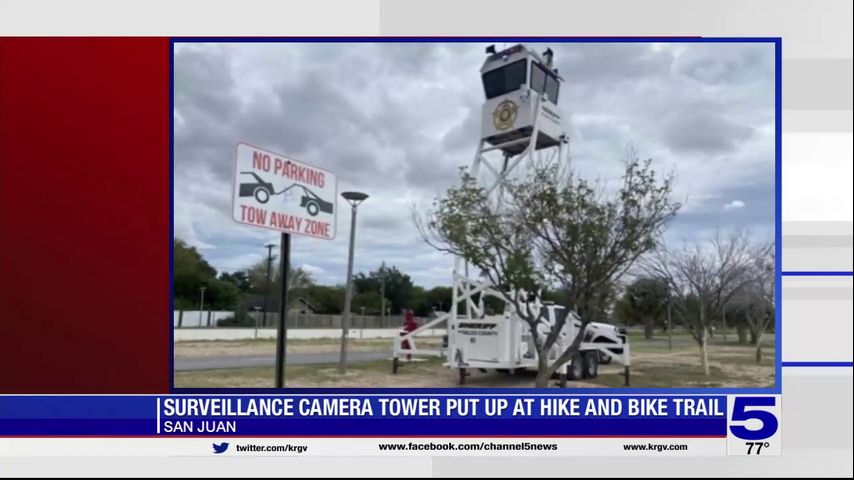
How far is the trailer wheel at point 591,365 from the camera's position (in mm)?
9203

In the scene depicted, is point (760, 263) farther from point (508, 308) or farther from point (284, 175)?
point (284, 175)

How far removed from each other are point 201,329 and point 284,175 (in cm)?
729

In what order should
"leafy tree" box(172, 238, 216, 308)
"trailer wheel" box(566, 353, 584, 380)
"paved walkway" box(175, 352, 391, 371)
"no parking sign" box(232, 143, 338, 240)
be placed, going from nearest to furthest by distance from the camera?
"no parking sign" box(232, 143, 338, 240), "leafy tree" box(172, 238, 216, 308), "paved walkway" box(175, 352, 391, 371), "trailer wheel" box(566, 353, 584, 380)

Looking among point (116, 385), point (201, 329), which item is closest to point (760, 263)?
point (116, 385)

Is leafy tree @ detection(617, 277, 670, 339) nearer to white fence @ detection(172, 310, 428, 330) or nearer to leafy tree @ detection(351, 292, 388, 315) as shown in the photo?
white fence @ detection(172, 310, 428, 330)

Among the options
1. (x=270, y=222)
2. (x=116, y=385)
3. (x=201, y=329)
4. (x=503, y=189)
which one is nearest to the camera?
(x=270, y=222)

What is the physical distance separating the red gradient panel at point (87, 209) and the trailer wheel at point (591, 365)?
616 centimetres

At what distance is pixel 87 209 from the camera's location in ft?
19.9

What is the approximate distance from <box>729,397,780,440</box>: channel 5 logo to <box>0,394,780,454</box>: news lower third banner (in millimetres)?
10

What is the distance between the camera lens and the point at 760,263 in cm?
703

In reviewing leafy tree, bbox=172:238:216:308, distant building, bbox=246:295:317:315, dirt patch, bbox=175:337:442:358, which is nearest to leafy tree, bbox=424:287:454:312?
dirt patch, bbox=175:337:442:358

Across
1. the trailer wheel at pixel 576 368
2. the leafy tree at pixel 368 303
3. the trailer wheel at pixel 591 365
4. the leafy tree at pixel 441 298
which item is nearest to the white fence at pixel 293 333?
the leafy tree at pixel 441 298

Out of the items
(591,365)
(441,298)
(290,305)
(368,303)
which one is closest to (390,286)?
(368,303)

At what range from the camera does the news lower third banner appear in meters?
6.01
